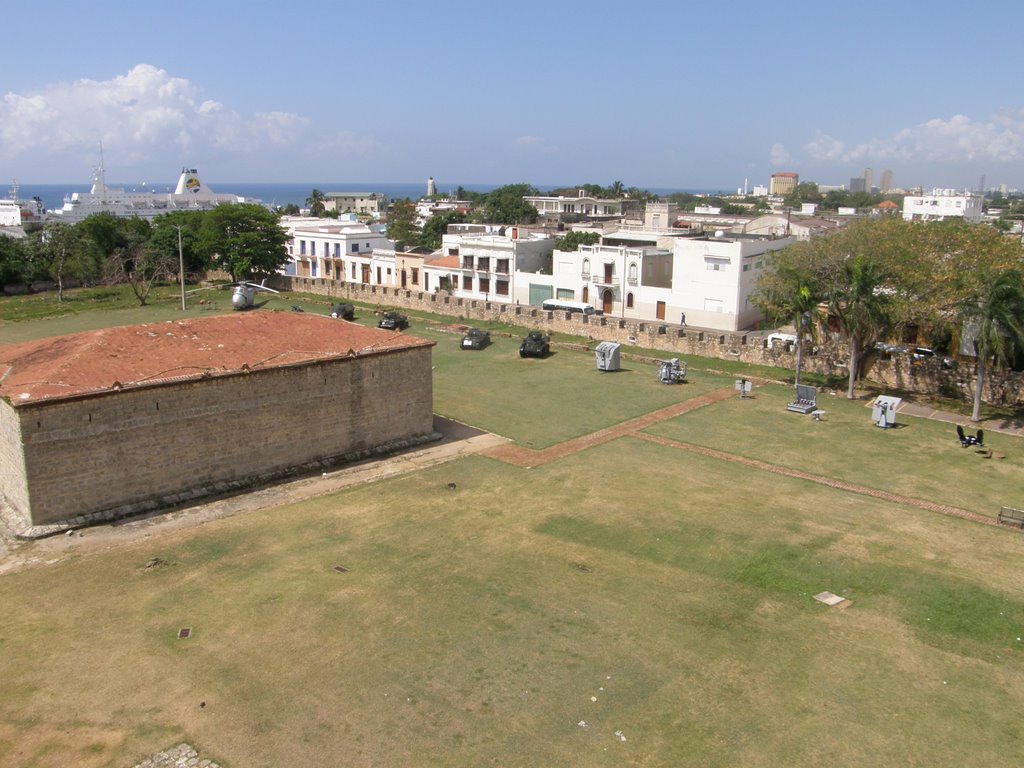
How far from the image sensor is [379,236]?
71.9m

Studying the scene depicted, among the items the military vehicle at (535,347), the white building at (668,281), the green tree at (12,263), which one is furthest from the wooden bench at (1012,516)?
the green tree at (12,263)

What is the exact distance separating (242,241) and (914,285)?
45934 mm

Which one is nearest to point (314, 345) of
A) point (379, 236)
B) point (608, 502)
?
point (608, 502)

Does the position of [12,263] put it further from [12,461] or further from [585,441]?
[585,441]

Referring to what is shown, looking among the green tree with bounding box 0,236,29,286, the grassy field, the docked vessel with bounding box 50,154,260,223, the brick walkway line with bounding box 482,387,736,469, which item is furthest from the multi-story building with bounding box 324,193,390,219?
→ the grassy field

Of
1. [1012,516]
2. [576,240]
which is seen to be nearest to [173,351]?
[1012,516]

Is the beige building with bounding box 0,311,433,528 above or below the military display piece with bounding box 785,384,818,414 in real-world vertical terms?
above

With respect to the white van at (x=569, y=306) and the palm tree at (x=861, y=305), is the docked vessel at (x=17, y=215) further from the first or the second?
the palm tree at (x=861, y=305)

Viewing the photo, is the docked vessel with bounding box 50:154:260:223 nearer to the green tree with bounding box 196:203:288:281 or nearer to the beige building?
the green tree with bounding box 196:203:288:281

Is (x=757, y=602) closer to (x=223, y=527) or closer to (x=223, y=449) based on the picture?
(x=223, y=527)

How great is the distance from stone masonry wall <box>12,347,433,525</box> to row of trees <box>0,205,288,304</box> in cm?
3756

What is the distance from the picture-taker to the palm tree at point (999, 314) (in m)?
25.8

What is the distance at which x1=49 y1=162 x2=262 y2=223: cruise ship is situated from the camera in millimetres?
115625

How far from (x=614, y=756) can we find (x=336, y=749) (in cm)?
373
